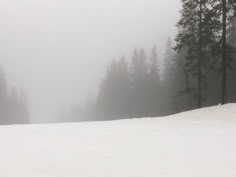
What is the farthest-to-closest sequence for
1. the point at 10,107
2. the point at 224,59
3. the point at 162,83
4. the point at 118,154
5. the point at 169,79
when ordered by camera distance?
the point at 10,107
the point at 162,83
the point at 169,79
the point at 224,59
the point at 118,154

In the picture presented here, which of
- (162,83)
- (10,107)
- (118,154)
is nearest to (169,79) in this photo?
(162,83)

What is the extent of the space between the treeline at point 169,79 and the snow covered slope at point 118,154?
19329 mm

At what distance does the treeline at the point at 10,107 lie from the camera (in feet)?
220

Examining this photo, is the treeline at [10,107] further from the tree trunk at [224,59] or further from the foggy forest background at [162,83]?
the tree trunk at [224,59]

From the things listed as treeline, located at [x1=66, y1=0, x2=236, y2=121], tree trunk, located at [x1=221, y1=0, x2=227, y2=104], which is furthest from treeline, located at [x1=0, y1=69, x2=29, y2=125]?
tree trunk, located at [x1=221, y1=0, x2=227, y2=104]

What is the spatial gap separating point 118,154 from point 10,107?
64.9 meters

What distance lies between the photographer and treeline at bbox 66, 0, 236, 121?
33281 mm

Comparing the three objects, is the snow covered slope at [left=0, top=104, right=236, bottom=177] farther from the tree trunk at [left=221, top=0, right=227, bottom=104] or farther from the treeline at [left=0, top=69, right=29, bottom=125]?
the treeline at [left=0, top=69, right=29, bottom=125]

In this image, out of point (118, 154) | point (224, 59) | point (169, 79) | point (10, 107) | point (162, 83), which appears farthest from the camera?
point (10, 107)

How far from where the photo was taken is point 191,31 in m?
33.4

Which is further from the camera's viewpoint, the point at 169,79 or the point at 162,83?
the point at 162,83

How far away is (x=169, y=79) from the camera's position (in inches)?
2292

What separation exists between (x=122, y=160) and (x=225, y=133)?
606 cm

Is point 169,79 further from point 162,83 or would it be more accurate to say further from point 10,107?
point 10,107
